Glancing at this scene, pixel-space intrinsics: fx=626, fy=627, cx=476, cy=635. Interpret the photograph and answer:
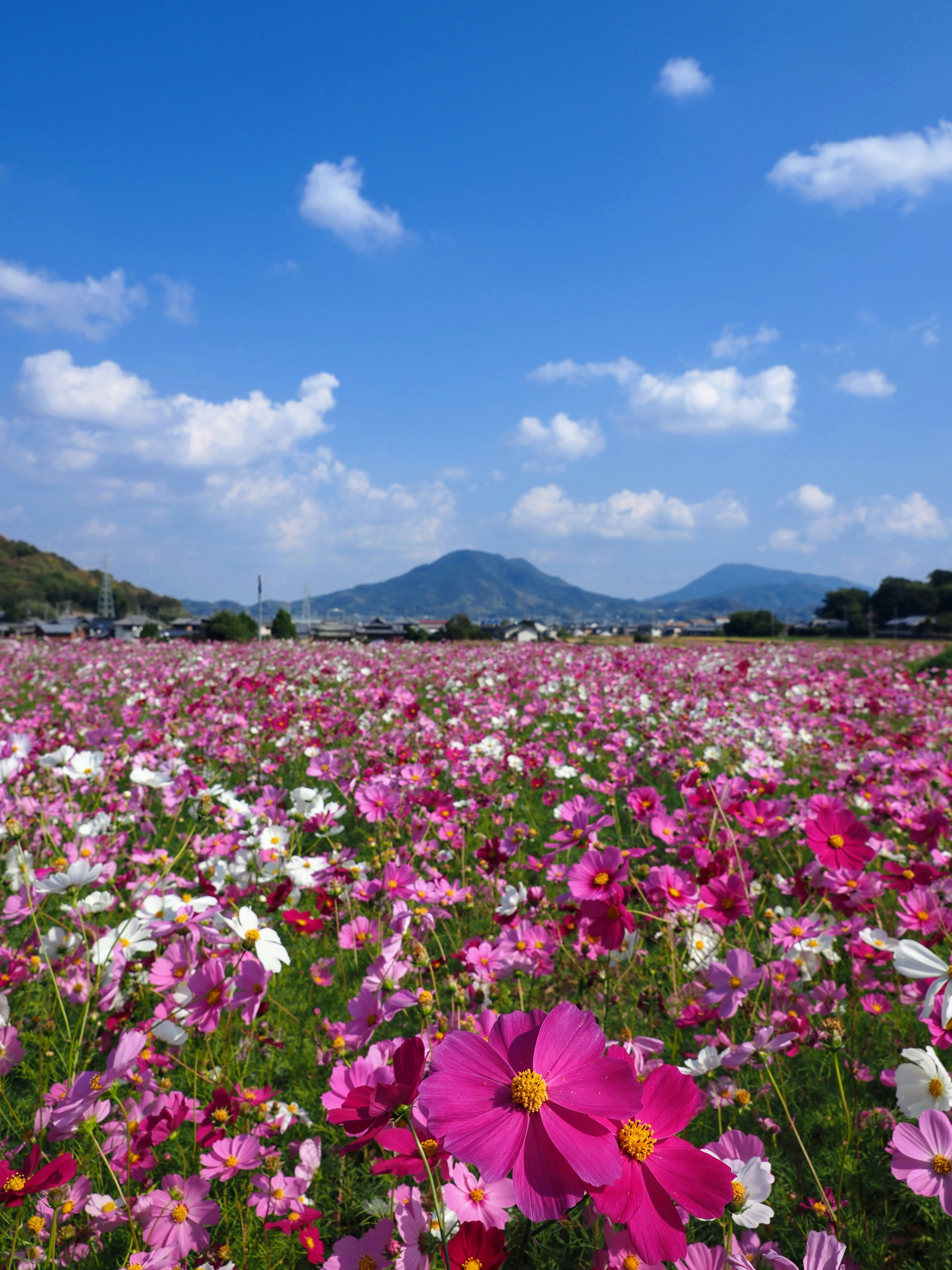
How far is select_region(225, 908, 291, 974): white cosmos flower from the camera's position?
3.86ft

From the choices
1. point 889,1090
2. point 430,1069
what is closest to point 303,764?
point 889,1090

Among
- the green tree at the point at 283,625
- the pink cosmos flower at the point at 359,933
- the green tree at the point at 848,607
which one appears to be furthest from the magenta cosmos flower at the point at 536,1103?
the green tree at the point at 848,607

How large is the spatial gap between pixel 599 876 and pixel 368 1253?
69 centimetres

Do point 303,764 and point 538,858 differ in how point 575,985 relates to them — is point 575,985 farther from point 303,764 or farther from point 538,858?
Answer: point 303,764

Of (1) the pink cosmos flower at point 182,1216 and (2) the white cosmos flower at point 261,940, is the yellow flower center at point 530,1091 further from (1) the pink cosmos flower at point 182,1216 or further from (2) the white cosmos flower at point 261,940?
(1) the pink cosmos flower at point 182,1216

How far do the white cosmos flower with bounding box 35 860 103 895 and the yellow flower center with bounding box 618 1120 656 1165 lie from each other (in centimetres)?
115

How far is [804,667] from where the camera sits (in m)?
10.2

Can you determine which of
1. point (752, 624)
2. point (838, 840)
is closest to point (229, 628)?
point (838, 840)

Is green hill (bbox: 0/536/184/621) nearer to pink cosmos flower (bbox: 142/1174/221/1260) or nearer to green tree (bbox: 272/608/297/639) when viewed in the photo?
green tree (bbox: 272/608/297/639)

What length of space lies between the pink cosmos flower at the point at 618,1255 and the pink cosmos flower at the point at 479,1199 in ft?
0.40

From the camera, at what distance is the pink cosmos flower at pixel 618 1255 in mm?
742

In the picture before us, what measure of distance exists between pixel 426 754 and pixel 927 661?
13342mm

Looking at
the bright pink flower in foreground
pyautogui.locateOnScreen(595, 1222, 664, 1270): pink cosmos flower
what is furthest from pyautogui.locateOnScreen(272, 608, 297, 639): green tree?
pyautogui.locateOnScreen(595, 1222, 664, 1270): pink cosmos flower

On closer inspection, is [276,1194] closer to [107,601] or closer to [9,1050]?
[9,1050]
